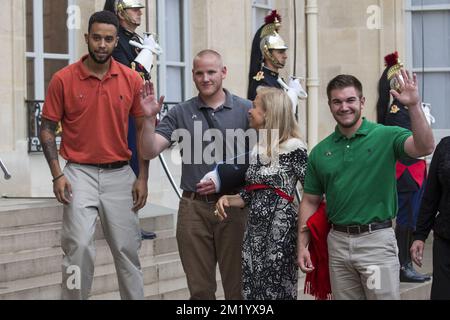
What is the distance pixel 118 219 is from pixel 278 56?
9.71ft

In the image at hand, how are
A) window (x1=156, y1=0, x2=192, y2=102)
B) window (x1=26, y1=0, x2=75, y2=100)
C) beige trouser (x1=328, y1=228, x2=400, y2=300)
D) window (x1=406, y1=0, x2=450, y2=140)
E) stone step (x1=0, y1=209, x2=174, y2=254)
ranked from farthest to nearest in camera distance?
window (x1=406, y1=0, x2=450, y2=140), window (x1=156, y1=0, x2=192, y2=102), window (x1=26, y1=0, x2=75, y2=100), stone step (x1=0, y1=209, x2=174, y2=254), beige trouser (x1=328, y1=228, x2=400, y2=300)

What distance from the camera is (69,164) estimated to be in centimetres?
682

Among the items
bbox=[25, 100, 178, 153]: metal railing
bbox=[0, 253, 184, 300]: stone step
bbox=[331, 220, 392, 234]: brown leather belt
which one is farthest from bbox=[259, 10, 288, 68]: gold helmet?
bbox=[331, 220, 392, 234]: brown leather belt

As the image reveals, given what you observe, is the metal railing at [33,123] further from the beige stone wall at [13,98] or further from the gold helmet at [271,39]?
the gold helmet at [271,39]

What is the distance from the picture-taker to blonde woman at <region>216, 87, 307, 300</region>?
6.40 metres

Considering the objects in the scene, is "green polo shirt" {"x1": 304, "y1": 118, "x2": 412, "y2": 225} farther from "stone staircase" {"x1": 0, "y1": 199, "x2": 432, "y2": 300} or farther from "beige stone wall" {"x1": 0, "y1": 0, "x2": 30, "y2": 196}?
"beige stone wall" {"x1": 0, "y1": 0, "x2": 30, "y2": 196}

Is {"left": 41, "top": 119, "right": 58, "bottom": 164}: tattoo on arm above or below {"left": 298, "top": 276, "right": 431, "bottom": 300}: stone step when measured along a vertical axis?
above

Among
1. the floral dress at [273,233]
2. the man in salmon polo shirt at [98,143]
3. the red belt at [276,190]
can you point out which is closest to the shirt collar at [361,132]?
the floral dress at [273,233]

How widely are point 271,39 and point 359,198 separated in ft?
12.4

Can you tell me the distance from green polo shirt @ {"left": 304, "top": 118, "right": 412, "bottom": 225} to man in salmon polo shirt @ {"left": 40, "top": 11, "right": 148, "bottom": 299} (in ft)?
4.51

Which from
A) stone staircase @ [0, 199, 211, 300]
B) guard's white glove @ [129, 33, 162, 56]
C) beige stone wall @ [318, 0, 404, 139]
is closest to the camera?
stone staircase @ [0, 199, 211, 300]

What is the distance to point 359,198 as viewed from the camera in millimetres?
6043

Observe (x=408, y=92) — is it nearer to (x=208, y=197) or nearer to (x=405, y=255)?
(x=208, y=197)

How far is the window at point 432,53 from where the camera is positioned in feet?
50.1
